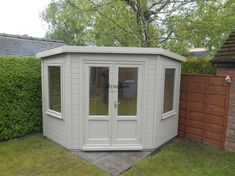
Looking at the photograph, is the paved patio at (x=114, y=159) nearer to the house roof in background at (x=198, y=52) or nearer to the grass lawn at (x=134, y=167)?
the grass lawn at (x=134, y=167)

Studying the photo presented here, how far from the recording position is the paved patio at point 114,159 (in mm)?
3820

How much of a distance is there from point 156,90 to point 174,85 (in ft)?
3.02

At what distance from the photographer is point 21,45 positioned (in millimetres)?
9367

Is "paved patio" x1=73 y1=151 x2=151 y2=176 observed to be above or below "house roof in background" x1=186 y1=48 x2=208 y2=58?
below

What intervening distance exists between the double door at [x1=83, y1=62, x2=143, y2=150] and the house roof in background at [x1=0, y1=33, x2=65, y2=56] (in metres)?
5.69

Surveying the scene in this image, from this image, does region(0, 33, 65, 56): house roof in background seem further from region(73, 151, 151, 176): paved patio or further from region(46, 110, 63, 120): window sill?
region(73, 151, 151, 176): paved patio

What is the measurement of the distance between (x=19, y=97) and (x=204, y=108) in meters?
5.02

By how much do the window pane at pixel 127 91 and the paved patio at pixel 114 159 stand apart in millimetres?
947

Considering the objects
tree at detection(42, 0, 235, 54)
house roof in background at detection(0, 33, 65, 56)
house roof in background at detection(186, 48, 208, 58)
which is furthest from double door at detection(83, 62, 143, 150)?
house roof in background at detection(186, 48, 208, 58)

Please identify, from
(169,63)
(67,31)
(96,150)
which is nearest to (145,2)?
(169,63)

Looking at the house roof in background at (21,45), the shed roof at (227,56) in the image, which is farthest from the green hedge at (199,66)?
the house roof in background at (21,45)

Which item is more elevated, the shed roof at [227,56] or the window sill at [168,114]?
the shed roof at [227,56]

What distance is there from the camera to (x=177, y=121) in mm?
5566

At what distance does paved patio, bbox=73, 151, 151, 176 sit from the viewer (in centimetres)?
382
